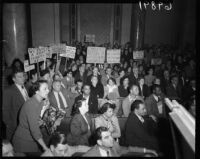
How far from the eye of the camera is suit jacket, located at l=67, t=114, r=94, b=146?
139 inches

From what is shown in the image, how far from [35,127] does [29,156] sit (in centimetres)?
44

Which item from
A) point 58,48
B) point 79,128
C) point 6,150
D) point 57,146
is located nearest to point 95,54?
point 58,48

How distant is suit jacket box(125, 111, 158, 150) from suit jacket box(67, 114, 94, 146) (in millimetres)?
728

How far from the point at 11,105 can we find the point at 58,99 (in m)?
1.03

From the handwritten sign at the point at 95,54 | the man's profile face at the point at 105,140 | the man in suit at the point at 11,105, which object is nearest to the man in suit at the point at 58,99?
the man in suit at the point at 11,105

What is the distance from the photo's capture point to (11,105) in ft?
13.1

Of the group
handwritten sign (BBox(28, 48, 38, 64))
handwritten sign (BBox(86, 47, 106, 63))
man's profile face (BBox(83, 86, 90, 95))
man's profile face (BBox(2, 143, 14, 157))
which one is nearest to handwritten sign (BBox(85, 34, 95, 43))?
handwritten sign (BBox(86, 47, 106, 63))

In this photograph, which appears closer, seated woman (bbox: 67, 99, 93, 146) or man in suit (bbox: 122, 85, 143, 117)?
seated woman (bbox: 67, 99, 93, 146)

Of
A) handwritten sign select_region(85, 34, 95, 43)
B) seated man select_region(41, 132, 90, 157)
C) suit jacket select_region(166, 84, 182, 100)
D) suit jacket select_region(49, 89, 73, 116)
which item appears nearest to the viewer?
seated man select_region(41, 132, 90, 157)

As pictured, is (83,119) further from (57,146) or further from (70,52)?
(70,52)

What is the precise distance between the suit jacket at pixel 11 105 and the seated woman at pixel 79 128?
3.61ft

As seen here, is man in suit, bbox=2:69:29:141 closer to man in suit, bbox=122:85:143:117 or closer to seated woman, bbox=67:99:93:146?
seated woman, bbox=67:99:93:146

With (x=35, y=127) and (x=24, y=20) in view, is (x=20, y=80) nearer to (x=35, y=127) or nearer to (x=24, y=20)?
(x=35, y=127)

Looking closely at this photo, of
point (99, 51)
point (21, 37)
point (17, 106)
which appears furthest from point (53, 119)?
point (21, 37)
